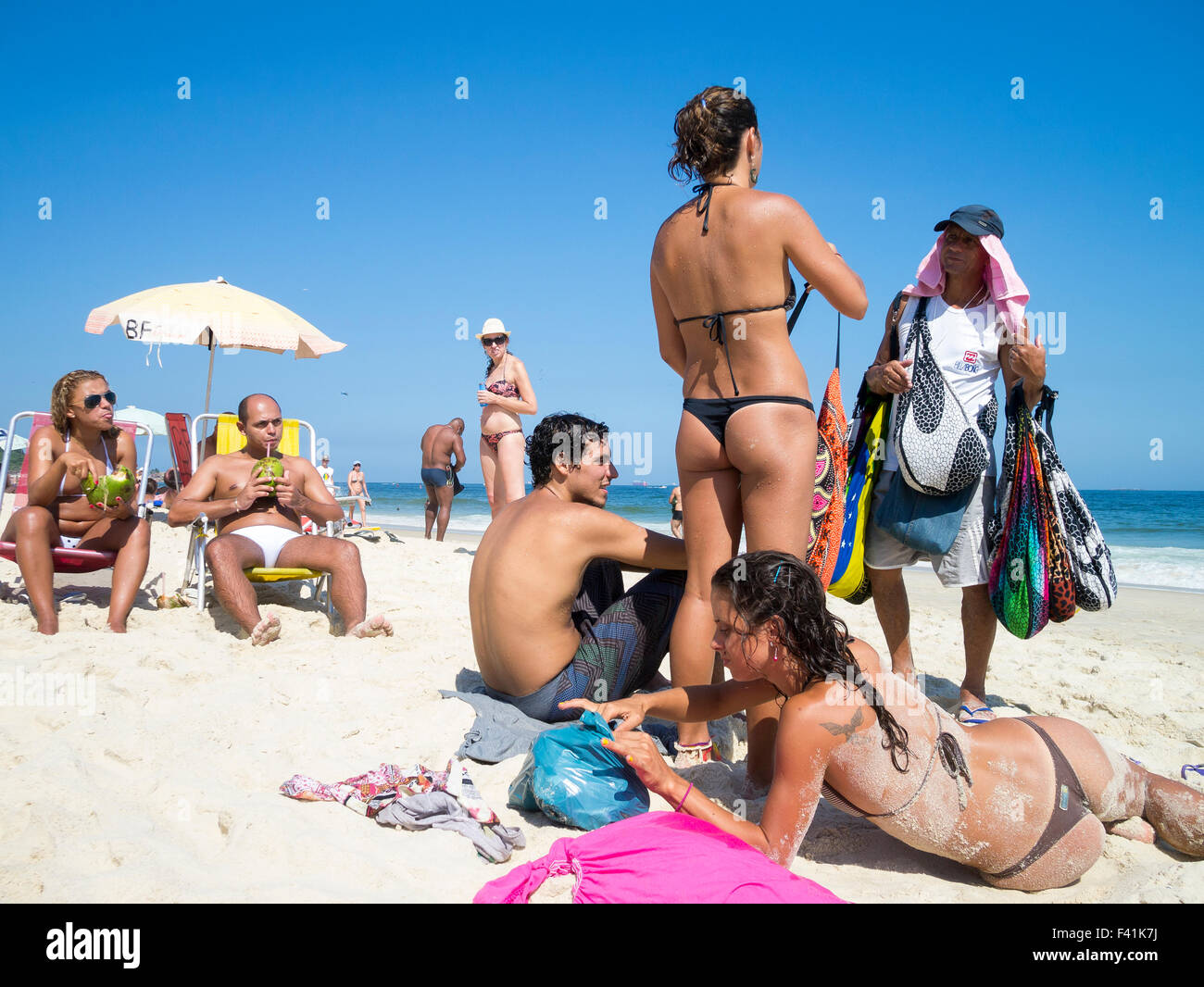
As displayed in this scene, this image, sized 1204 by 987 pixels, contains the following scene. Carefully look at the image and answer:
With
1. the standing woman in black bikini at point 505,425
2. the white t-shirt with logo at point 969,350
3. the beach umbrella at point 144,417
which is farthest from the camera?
the beach umbrella at point 144,417

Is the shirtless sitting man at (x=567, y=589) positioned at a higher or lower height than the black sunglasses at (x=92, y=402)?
lower

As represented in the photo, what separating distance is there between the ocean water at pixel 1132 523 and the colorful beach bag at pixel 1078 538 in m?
5.31

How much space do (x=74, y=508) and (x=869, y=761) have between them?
437 centimetres

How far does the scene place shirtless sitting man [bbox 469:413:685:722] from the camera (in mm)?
2893

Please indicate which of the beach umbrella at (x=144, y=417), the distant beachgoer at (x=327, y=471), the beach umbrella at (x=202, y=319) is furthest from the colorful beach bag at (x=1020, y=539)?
the beach umbrella at (x=144, y=417)

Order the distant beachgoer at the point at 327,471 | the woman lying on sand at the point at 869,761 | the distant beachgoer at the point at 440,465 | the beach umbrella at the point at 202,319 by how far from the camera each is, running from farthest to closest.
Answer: the distant beachgoer at the point at 327,471, the distant beachgoer at the point at 440,465, the beach umbrella at the point at 202,319, the woman lying on sand at the point at 869,761

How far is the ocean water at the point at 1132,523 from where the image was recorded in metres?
10.5

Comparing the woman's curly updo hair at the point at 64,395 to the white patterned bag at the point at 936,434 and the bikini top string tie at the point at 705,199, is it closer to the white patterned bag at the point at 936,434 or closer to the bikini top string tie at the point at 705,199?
the bikini top string tie at the point at 705,199

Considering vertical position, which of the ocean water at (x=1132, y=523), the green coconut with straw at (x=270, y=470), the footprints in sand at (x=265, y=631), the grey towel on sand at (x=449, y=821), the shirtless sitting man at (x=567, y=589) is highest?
the green coconut with straw at (x=270, y=470)

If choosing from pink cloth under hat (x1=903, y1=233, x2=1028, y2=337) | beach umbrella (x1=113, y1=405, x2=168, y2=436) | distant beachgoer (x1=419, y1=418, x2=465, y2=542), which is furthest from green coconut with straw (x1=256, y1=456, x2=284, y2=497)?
beach umbrella (x1=113, y1=405, x2=168, y2=436)

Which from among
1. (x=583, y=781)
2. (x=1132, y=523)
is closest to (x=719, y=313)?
(x=583, y=781)

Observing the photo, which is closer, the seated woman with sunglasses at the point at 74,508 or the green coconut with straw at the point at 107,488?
the seated woman with sunglasses at the point at 74,508

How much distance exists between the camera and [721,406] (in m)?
2.63

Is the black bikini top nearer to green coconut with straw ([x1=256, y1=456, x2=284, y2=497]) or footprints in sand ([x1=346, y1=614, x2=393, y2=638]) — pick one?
footprints in sand ([x1=346, y1=614, x2=393, y2=638])
